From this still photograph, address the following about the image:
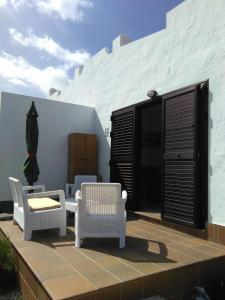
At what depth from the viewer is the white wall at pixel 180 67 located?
4.27m

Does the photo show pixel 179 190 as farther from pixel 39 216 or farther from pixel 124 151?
pixel 39 216

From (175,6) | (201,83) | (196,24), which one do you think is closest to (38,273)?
(201,83)

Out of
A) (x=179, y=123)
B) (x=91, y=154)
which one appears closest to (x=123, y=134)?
(x=91, y=154)

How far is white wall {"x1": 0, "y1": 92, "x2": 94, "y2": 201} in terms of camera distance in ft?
22.3

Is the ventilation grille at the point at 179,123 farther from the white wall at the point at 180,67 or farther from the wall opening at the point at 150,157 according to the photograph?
the wall opening at the point at 150,157

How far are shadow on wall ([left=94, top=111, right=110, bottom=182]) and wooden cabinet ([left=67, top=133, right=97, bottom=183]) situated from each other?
5.3 inches

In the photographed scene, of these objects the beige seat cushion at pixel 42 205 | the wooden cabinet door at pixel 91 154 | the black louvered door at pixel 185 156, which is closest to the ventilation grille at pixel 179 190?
the black louvered door at pixel 185 156

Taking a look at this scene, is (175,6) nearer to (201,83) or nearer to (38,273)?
(201,83)

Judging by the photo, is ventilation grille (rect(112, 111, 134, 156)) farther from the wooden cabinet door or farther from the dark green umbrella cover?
the dark green umbrella cover

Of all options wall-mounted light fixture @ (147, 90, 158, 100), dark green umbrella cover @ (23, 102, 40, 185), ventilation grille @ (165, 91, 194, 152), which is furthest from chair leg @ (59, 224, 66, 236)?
wall-mounted light fixture @ (147, 90, 158, 100)

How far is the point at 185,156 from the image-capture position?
4633 mm

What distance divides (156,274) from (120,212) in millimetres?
1112

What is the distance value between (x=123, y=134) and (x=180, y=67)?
2.04 m

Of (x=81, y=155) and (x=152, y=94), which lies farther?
(x=81, y=155)
